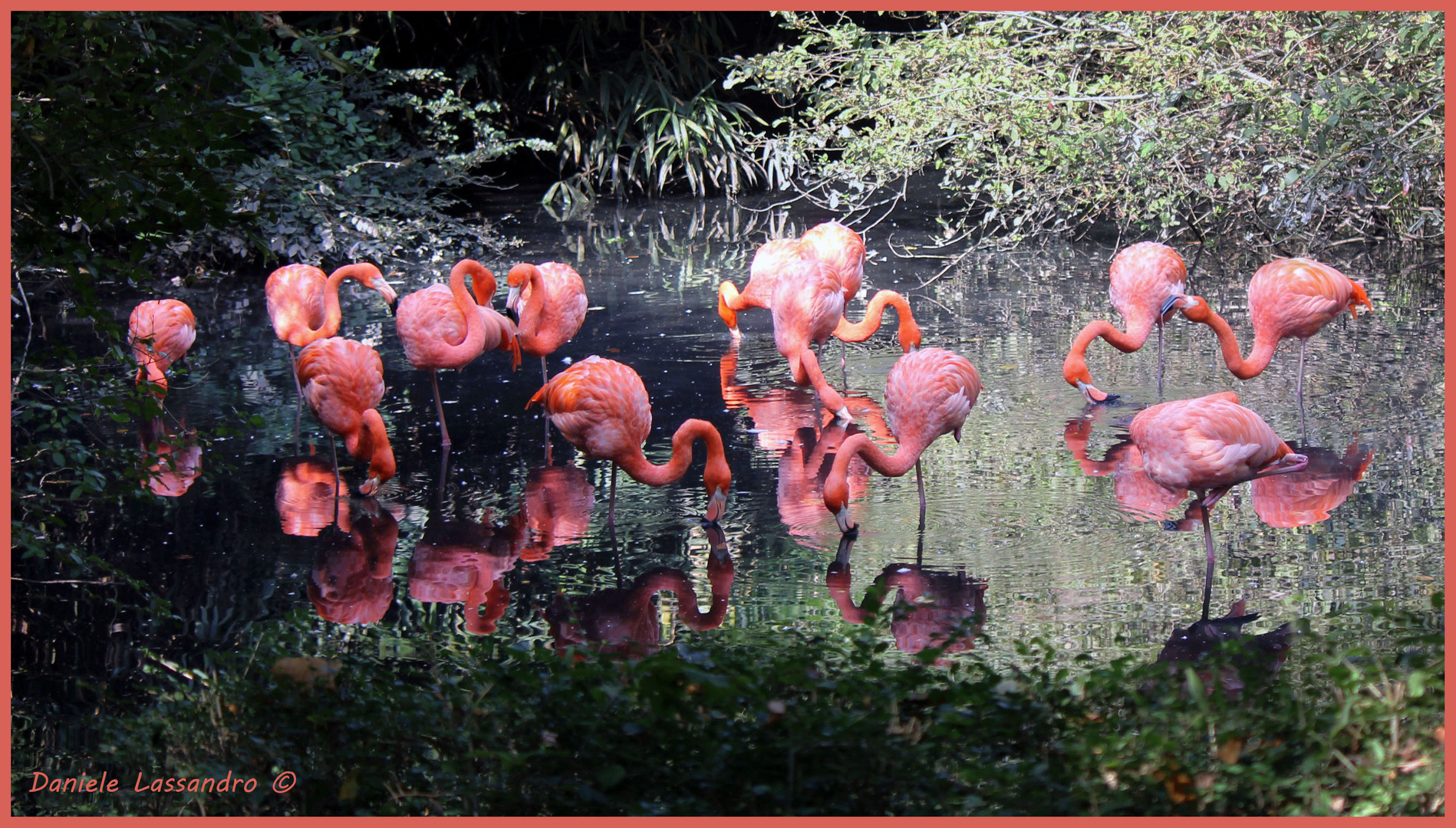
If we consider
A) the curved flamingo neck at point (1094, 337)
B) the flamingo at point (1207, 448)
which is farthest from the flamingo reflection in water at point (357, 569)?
the curved flamingo neck at point (1094, 337)

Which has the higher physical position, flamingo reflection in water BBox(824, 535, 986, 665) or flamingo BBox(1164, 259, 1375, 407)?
flamingo BBox(1164, 259, 1375, 407)

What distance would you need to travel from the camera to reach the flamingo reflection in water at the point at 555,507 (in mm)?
4336

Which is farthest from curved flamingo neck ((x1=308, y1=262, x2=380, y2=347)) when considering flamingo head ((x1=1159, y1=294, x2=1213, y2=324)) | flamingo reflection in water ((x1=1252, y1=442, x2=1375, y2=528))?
flamingo reflection in water ((x1=1252, y1=442, x2=1375, y2=528))

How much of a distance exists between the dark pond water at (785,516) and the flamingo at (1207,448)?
0.91ft

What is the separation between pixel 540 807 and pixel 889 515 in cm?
241

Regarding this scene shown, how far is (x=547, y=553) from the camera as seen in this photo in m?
4.21

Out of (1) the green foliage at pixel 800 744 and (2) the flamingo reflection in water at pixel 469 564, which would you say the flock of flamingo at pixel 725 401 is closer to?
(2) the flamingo reflection in water at pixel 469 564

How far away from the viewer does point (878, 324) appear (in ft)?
21.0

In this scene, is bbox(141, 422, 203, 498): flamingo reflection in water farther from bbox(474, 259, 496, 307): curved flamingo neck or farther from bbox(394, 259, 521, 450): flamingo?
bbox(474, 259, 496, 307): curved flamingo neck

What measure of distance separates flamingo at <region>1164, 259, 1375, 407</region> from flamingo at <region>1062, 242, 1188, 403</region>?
0.37 m

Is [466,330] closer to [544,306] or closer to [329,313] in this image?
[544,306]

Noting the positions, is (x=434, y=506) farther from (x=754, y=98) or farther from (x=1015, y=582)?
(x=754, y=98)

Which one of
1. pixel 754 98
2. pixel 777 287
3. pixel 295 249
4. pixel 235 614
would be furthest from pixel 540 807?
pixel 754 98

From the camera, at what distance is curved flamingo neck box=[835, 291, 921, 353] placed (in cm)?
634
